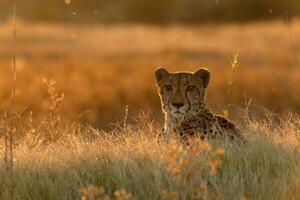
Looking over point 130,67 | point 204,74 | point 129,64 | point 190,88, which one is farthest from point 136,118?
point 129,64

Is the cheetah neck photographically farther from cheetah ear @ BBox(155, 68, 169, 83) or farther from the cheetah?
cheetah ear @ BBox(155, 68, 169, 83)

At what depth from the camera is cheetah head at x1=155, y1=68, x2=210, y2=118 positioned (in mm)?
6884

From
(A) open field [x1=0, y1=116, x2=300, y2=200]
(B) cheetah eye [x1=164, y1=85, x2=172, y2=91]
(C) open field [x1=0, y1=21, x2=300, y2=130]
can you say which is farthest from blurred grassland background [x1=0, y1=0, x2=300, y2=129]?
(A) open field [x1=0, y1=116, x2=300, y2=200]

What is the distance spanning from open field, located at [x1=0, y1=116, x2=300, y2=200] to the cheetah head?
0.41m

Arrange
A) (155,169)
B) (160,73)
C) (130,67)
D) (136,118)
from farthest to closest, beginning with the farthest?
(130,67), (136,118), (160,73), (155,169)

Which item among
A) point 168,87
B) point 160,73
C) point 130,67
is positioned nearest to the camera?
point 168,87

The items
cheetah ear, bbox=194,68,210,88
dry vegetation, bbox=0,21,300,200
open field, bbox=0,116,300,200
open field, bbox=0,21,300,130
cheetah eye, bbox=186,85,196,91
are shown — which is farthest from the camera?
open field, bbox=0,21,300,130

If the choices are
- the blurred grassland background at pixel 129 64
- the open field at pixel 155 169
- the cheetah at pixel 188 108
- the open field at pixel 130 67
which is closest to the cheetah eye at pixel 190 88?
the cheetah at pixel 188 108

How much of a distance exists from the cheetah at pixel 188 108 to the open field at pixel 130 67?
2.54 m

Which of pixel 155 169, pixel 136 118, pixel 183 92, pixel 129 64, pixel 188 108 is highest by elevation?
pixel 183 92

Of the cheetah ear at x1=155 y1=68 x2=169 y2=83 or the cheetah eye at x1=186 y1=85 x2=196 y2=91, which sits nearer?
the cheetah eye at x1=186 y1=85 x2=196 y2=91

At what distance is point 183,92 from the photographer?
6.93 m

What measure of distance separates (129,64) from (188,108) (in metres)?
14.9

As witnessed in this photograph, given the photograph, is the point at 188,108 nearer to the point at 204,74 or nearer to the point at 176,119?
the point at 176,119
